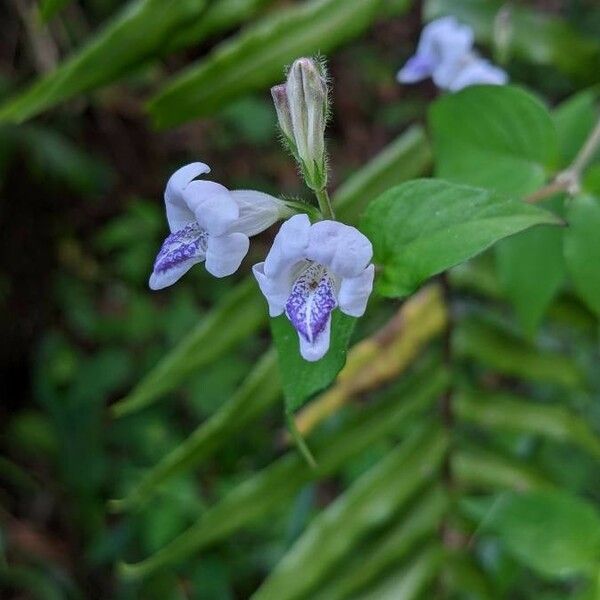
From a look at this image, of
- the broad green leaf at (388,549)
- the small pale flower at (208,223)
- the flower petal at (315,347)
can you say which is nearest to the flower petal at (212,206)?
the small pale flower at (208,223)

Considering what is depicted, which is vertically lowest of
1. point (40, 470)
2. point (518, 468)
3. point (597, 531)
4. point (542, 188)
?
point (40, 470)

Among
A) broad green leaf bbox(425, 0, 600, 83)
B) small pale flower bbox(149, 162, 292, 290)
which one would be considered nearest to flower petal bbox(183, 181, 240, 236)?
small pale flower bbox(149, 162, 292, 290)

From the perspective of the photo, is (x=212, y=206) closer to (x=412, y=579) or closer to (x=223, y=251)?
(x=223, y=251)

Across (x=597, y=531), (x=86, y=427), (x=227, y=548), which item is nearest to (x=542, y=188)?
(x=597, y=531)

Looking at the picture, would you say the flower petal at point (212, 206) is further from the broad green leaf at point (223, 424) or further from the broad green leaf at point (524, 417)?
the broad green leaf at point (524, 417)

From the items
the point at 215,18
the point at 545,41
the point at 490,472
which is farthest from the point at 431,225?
the point at 545,41

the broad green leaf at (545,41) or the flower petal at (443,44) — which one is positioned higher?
the flower petal at (443,44)

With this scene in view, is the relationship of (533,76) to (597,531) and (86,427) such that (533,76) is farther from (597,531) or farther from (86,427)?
(597,531)
